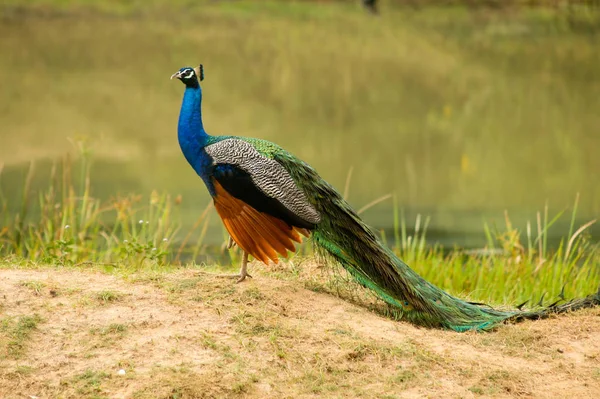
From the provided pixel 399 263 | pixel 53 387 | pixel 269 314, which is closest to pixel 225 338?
pixel 269 314

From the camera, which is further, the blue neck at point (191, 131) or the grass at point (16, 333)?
the blue neck at point (191, 131)

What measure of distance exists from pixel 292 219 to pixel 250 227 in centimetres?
22

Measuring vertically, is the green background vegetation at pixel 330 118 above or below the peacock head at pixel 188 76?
below

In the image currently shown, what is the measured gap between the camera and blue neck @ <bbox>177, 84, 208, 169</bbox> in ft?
15.3

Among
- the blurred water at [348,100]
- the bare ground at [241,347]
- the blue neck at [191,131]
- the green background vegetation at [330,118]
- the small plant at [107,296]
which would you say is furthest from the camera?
the blurred water at [348,100]

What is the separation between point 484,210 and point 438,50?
30.6ft

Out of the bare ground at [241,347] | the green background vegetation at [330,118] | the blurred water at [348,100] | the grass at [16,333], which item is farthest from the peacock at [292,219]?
the blurred water at [348,100]

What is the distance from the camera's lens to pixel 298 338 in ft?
13.7

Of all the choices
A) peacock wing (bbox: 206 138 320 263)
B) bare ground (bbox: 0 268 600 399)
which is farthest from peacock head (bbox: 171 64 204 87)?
bare ground (bbox: 0 268 600 399)

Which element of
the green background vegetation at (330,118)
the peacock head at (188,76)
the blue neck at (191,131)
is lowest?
the green background vegetation at (330,118)

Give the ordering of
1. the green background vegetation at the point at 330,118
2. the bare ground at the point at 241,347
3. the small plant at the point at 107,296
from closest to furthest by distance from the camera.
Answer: the bare ground at the point at 241,347 < the small plant at the point at 107,296 < the green background vegetation at the point at 330,118

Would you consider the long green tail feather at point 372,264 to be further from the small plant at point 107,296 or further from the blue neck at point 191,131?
the small plant at point 107,296

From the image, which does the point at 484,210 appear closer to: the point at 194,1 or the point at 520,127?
the point at 520,127

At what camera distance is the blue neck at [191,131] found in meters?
4.67
